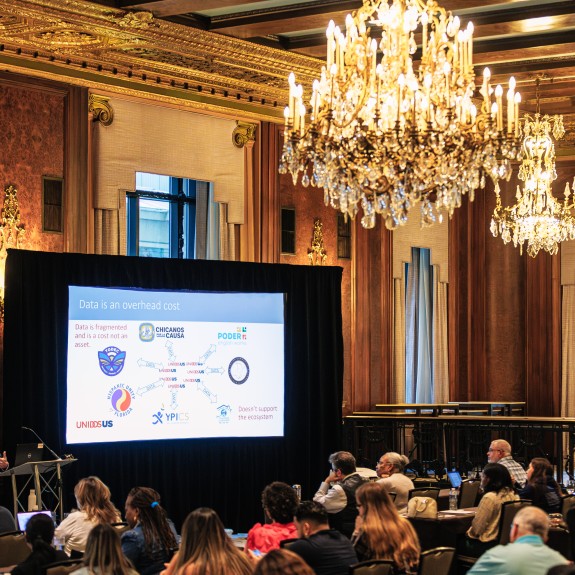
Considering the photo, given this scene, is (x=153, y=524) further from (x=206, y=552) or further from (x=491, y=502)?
(x=491, y=502)

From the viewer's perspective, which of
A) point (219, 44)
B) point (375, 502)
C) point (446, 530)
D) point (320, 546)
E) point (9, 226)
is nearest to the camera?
point (320, 546)

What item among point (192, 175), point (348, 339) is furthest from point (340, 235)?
point (192, 175)

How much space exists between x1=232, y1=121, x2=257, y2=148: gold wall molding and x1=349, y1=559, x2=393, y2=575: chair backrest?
25.8ft

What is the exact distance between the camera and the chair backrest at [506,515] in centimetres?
788

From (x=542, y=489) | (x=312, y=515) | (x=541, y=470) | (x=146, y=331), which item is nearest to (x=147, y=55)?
(x=146, y=331)

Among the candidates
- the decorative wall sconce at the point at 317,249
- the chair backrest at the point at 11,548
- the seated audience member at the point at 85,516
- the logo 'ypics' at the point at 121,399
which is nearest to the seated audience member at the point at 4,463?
the logo 'ypics' at the point at 121,399

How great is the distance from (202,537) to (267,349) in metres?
7.08

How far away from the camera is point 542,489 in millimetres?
8719

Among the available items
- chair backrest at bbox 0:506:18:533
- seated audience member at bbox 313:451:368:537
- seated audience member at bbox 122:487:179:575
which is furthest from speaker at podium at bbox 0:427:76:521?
seated audience member at bbox 122:487:179:575

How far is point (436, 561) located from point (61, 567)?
1894 millimetres

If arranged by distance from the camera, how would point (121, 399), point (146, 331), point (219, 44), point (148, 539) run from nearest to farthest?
point (148, 539) < point (121, 399) < point (146, 331) < point (219, 44)

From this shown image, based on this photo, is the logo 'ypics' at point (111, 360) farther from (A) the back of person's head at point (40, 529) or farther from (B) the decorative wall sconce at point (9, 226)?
(A) the back of person's head at point (40, 529)

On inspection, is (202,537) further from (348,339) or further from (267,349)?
(348,339)

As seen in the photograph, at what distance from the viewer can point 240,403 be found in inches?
458
